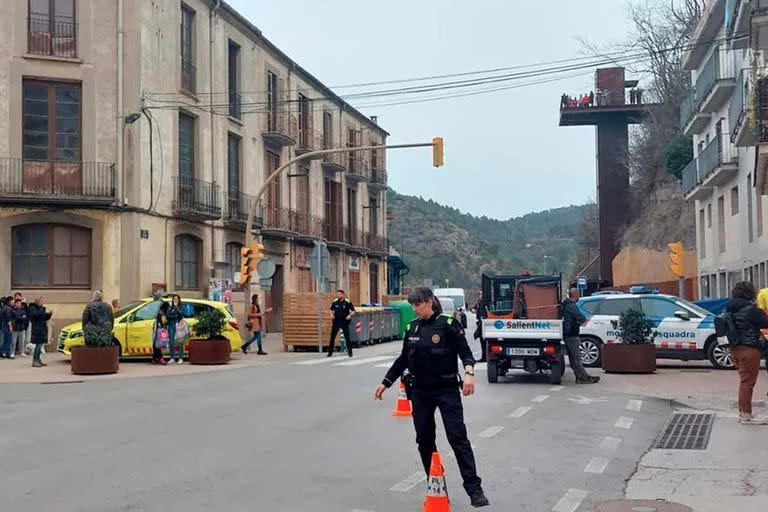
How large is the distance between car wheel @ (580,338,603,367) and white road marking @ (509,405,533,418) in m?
7.14

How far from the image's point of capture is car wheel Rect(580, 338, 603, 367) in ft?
64.6

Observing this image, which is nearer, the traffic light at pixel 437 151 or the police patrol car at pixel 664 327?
the police patrol car at pixel 664 327

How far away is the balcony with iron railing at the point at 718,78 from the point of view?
1186 inches

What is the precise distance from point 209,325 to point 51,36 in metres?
11.1

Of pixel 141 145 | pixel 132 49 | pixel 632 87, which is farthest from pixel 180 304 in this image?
pixel 632 87

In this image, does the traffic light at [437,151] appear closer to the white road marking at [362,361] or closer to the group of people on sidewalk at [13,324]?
the white road marking at [362,361]

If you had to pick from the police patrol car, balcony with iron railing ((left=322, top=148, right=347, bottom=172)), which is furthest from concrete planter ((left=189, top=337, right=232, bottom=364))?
balcony with iron railing ((left=322, top=148, right=347, bottom=172))

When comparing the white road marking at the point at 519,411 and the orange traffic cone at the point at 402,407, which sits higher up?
the orange traffic cone at the point at 402,407

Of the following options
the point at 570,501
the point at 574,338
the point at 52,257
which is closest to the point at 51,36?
the point at 52,257

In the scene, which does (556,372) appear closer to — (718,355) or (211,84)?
(718,355)

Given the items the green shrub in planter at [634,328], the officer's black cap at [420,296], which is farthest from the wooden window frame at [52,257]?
the officer's black cap at [420,296]

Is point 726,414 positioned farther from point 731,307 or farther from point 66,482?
point 66,482

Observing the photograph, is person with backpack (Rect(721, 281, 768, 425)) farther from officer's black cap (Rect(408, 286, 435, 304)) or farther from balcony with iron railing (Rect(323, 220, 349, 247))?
balcony with iron railing (Rect(323, 220, 349, 247))

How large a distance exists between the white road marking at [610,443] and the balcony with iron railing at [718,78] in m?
22.9
